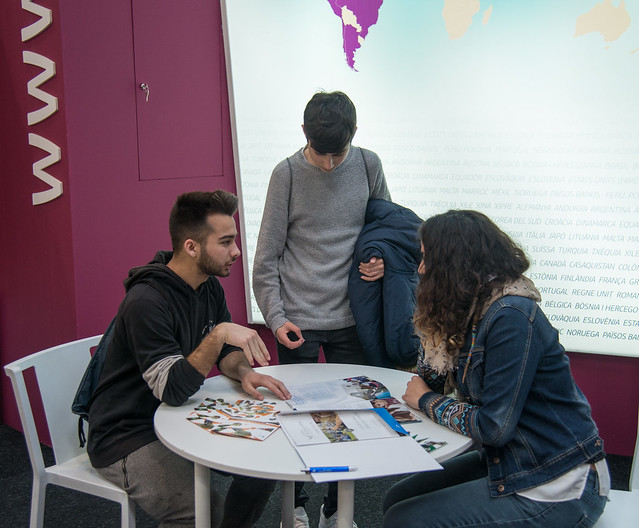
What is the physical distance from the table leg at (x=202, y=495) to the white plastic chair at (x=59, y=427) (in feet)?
1.04

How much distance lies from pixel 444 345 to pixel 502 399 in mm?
216

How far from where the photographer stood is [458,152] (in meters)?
2.76

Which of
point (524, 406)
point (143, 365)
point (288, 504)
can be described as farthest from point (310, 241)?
point (524, 406)

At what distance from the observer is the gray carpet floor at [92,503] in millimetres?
2306

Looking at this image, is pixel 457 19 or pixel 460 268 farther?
pixel 457 19

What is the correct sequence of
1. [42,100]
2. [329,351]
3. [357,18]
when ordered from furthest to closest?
[357,18]
[42,100]
[329,351]

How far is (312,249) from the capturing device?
208cm

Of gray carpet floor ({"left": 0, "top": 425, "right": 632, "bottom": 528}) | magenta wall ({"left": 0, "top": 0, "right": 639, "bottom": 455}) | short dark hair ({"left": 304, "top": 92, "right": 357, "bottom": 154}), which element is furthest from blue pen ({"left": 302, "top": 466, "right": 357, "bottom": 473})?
magenta wall ({"left": 0, "top": 0, "right": 639, "bottom": 455})

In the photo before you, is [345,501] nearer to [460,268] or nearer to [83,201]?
[460,268]

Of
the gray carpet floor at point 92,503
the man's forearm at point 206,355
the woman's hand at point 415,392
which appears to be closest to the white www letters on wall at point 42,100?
the gray carpet floor at point 92,503

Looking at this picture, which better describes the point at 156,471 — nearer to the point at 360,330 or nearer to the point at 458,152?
the point at 360,330

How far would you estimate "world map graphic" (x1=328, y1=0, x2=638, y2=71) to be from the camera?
248 cm

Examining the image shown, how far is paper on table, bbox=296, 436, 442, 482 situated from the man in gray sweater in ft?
2.37

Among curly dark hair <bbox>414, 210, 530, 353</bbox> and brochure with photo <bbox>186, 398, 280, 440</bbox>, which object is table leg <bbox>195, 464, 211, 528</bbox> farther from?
curly dark hair <bbox>414, 210, 530, 353</bbox>
